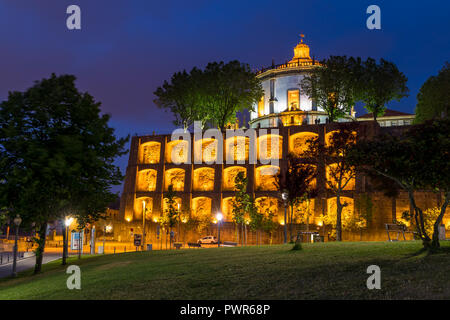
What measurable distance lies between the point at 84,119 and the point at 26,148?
335 cm

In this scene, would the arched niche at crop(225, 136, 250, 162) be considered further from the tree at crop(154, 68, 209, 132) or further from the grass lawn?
the grass lawn

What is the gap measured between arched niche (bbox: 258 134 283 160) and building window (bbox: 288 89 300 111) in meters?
17.5

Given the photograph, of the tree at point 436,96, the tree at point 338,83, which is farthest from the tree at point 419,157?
the tree at point 338,83

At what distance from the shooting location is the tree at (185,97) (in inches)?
2537

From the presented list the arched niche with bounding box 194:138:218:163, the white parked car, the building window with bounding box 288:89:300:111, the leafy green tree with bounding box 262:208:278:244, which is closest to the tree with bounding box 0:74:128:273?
the leafy green tree with bounding box 262:208:278:244

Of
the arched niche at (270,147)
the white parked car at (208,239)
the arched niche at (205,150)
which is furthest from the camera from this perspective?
the arched niche at (205,150)

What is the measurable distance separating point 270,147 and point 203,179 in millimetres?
11851

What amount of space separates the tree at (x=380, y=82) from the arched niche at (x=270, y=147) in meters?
15.0

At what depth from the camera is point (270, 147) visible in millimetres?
57750

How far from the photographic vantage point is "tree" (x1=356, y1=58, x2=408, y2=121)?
2335 inches

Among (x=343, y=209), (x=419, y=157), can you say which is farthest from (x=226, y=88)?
(x=419, y=157)

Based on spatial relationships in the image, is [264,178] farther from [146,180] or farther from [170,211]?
[146,180]

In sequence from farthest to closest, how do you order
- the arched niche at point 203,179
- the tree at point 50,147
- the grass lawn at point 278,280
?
the arched niche at point 203,179
the tree at point 50,147
the grass lawn at point 278,280

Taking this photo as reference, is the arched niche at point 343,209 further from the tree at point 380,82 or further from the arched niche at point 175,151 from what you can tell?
the arched niche at point 175,151
